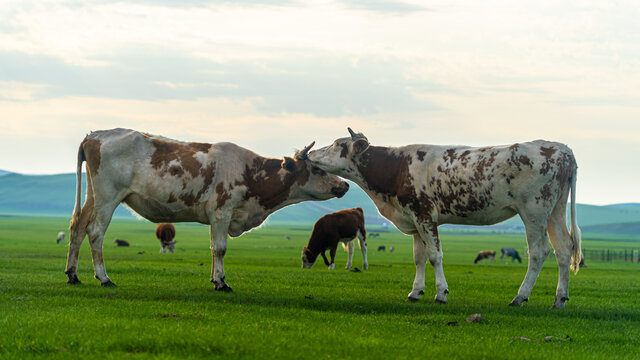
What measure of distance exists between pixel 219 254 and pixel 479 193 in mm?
6200

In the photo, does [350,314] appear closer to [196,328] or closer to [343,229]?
[196,328]

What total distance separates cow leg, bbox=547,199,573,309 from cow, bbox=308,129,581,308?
2 cm

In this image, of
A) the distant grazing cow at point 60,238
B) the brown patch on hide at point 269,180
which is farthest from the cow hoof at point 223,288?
the distant grazing cow at point 60,238

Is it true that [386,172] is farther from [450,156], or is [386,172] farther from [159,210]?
[159,210]

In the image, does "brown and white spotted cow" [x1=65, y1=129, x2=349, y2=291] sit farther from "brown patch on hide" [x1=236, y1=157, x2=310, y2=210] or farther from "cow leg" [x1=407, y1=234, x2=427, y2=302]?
"cow leg" [x1=407, y1=234, x2=427, y2=302]

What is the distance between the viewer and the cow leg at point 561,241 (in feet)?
48.4

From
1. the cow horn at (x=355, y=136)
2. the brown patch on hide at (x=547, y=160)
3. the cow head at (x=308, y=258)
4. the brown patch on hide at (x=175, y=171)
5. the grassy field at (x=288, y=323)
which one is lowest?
the grassy field at (x=288, y=323)

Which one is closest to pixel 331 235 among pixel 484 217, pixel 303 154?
pixel 303 154

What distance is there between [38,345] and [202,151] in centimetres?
843

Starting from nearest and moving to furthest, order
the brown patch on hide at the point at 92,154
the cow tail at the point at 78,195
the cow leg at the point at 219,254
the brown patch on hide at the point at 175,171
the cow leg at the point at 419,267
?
the cow leg at the point at 419,267
the cow leg at the point at 219,254
the brown patch on hide at the point at 92,154
the brown patch on hide at the point at 175,171
the cow tail at the point at 78,195

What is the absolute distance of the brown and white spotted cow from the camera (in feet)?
52.9

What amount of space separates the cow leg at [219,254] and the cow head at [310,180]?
2.47 m

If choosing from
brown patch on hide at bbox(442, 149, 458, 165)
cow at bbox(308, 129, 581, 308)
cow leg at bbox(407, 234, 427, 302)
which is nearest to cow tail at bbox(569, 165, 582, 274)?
cow at bbox(308, 129, 581, 308)

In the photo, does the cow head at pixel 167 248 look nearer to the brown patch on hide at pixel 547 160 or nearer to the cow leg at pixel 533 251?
the cow leg at pixel 533 251
